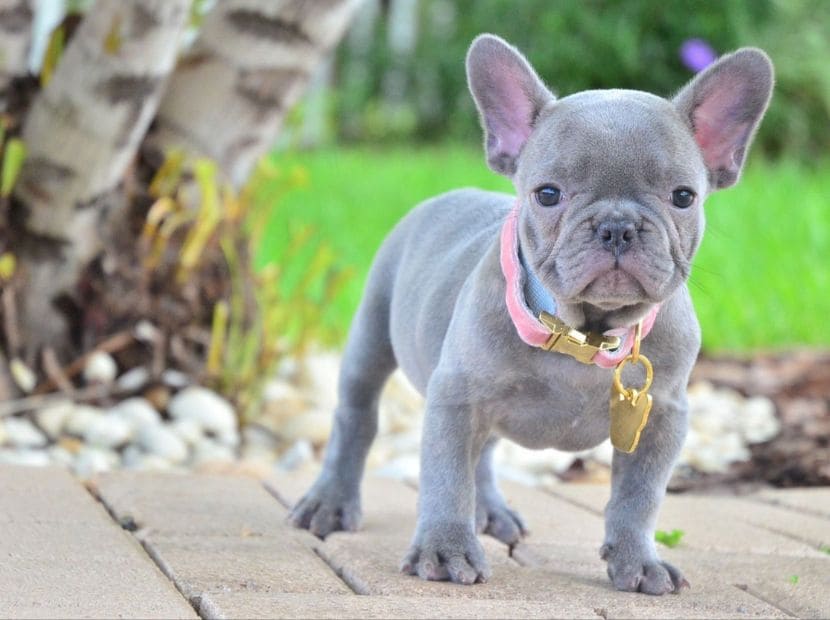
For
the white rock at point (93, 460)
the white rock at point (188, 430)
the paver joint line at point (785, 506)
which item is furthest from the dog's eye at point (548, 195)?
the white rock at point (188, 430)

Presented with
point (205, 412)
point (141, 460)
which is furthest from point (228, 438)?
point (141, 460)

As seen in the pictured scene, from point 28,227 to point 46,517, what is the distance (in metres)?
1.93

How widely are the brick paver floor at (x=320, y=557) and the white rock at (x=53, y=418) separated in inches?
40.3

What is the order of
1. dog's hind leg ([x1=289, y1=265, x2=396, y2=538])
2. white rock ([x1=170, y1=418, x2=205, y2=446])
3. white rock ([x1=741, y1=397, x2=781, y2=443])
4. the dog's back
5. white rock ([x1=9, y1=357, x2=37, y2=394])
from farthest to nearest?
white rock ([x1=741, y1=397, x2=781, y2=443]), white rock ([x1=170, y1=418, x2=205, y2=446]), white rock ([x1=9, y1=357, x2=37, y2=394]), dog's hind leg ([x1=289, y1=265, x2=396, y2=538]), the dog's back

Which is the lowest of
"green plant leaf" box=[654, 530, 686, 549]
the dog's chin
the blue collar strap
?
"green plant leaf" box=[654, 530, 686, 549]

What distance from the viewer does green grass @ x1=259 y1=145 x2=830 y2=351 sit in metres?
7.34

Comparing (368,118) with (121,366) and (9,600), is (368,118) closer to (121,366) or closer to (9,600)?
(121,366)

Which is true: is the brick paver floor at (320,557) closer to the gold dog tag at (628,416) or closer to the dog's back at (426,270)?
the gold dog tag at (628,416)

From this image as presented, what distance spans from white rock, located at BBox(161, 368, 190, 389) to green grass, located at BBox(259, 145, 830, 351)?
0.80 meters

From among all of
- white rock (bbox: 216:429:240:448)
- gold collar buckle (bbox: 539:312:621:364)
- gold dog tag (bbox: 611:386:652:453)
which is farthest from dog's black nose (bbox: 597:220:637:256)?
white rock (bbox: 216:429:240:448)

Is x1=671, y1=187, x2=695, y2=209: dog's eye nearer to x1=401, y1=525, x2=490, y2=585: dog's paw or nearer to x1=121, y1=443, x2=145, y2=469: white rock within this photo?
x1=401, y1=525, x2=490, y2=585: dog's paw

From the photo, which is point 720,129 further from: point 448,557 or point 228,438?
point 228,438

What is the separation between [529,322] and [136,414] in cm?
252

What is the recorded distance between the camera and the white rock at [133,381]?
5.10 metres
